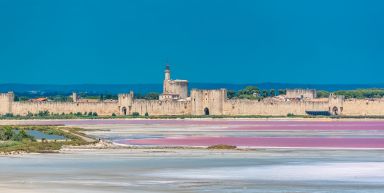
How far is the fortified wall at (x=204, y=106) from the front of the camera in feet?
341

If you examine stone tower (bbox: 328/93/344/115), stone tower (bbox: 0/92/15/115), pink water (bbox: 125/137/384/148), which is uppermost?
stone tower (bbox: 0/92/15/115)

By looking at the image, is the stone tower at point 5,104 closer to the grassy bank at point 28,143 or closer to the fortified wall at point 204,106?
the fortified wall at point 204,106

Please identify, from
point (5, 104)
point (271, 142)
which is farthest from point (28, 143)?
point (5, 104)

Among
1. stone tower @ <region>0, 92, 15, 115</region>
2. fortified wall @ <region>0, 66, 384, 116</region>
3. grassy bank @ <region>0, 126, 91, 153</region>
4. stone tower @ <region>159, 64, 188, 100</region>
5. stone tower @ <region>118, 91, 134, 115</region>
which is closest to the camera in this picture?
grassy bank @ <region>0, 126, 91, 153</region>

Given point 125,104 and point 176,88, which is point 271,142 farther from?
point 176,88

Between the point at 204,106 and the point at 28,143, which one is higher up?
the point at 204,106

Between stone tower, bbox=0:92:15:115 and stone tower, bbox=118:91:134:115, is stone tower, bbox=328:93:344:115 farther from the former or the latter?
stone tower, bbox=0:92:15:115

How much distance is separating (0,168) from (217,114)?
71.9 metres

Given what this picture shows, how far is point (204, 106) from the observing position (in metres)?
107

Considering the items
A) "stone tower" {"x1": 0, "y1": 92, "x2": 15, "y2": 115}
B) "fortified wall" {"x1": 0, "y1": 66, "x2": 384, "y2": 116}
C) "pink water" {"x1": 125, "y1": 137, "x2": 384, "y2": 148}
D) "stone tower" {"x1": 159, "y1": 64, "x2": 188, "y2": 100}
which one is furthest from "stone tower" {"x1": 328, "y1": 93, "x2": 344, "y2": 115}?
"pink water" {"x1": 125, "y1": 137, "x2": 384, "y2": 148}

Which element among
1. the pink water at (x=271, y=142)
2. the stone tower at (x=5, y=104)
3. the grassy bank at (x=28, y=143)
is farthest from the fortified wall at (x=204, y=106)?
the pink water at (x=271, y=142)

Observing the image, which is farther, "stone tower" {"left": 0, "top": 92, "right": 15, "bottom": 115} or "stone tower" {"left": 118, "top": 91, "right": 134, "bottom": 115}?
"stone tower" {"left": 0, "top": 92, "right": 15, "bottom": 115}

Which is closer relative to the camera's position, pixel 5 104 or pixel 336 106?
pixel 336 106

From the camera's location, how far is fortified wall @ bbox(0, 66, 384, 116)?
10406 cm
